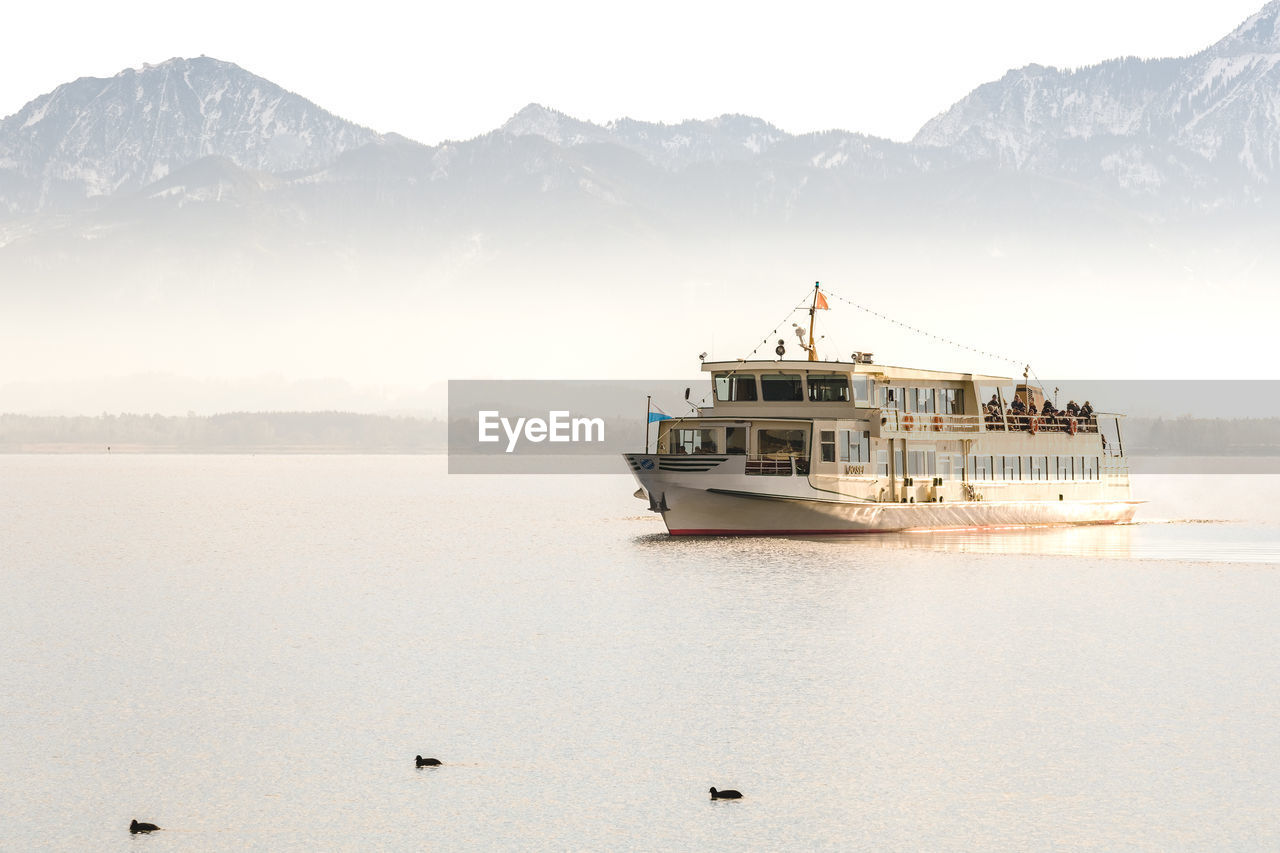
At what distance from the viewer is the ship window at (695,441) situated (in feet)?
217

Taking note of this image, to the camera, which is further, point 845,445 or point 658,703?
point 845,445

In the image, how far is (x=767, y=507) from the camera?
6512 centimetres

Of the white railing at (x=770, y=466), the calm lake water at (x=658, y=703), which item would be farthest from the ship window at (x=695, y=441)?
the calm lake water at (x=658, y=703)

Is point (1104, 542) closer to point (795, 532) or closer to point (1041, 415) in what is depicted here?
point (1041, 415)

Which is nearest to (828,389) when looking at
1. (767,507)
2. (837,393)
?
(837,393)

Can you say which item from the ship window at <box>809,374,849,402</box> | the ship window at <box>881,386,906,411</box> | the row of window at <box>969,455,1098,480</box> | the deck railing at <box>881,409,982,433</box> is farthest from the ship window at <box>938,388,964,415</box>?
the ship window at <box>809,374,849,402</box>

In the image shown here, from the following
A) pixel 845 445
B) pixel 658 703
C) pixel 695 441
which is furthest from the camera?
pixel 695 441

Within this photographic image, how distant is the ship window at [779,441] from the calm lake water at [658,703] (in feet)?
15.4

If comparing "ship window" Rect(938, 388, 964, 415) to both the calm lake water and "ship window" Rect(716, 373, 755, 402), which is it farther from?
"ship window" Rect(716, 373, 755, 402)

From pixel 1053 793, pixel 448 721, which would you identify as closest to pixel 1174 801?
pixel 1053 793

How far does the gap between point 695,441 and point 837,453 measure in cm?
685

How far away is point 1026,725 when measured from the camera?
2909cm

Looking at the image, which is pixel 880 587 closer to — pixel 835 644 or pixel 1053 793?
pixel 835 644

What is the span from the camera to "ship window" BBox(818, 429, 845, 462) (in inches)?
2554
